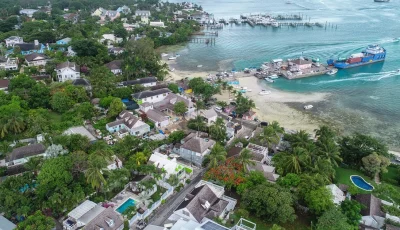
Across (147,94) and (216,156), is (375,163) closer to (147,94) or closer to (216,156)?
(216,156)

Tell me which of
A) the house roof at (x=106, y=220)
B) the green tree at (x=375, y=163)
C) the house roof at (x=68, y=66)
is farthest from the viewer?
the house roof at (x=68, y=66)

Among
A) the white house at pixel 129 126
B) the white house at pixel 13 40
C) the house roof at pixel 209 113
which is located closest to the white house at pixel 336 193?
the house roof at pixel 209 113

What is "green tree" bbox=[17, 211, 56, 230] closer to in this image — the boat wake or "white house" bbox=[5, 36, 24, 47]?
the boat wake

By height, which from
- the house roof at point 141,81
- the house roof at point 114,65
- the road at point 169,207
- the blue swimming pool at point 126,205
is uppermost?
the house roof at point 114,65

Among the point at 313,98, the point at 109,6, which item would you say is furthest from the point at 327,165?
the point at 109,6

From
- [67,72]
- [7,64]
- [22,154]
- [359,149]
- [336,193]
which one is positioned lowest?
[336,193]

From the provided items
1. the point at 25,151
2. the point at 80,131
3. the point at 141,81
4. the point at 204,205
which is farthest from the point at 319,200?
the point at 141,81

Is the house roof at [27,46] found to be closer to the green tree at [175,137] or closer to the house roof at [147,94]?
the house roof at [147,94]
